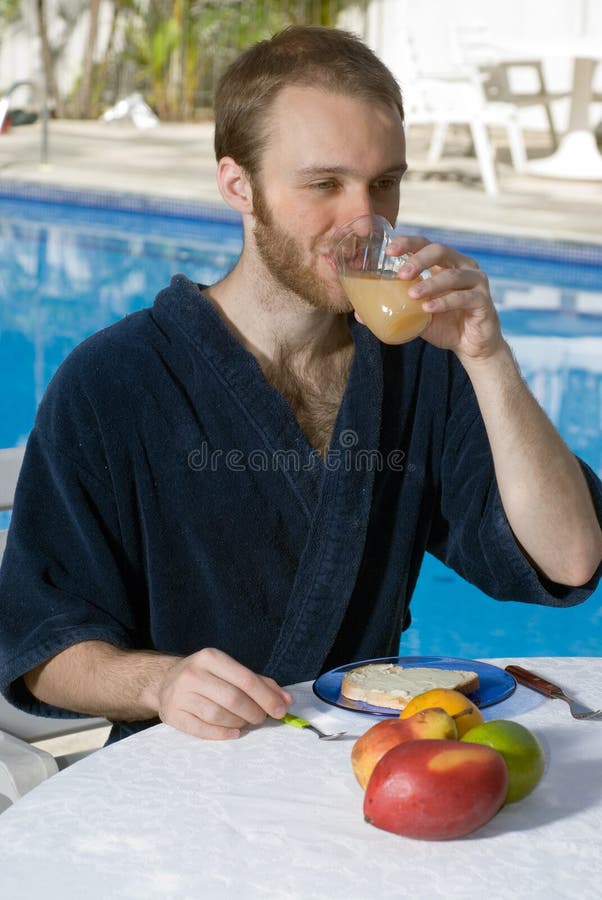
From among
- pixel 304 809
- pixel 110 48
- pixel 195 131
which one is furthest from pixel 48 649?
pixel 110 48

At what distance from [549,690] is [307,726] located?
0.92 feet

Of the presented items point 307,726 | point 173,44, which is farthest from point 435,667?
point 173,44

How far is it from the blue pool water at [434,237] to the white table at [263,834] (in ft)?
8.99

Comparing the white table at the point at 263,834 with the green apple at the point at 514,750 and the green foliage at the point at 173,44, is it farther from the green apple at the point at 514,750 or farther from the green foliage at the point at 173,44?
the green foliage at the point at 173,44

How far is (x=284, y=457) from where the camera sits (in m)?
1.82

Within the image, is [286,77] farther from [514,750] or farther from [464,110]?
[464,110]

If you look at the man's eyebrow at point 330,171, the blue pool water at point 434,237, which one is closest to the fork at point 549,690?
the man's eyebrow at point 330,171

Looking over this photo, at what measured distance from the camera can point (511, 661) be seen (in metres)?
1.51

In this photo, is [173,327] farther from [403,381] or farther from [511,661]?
[511,661]

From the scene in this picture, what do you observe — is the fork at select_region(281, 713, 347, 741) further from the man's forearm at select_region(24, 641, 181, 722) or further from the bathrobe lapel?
the bathrobe lapel

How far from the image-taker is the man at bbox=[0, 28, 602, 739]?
1641mm

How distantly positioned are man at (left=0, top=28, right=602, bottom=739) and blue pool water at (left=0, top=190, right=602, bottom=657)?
211cm

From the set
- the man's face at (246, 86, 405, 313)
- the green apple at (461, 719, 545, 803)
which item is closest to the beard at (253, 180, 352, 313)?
the man's face at (246, 86, 405, 313)

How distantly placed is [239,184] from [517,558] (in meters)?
0.69
